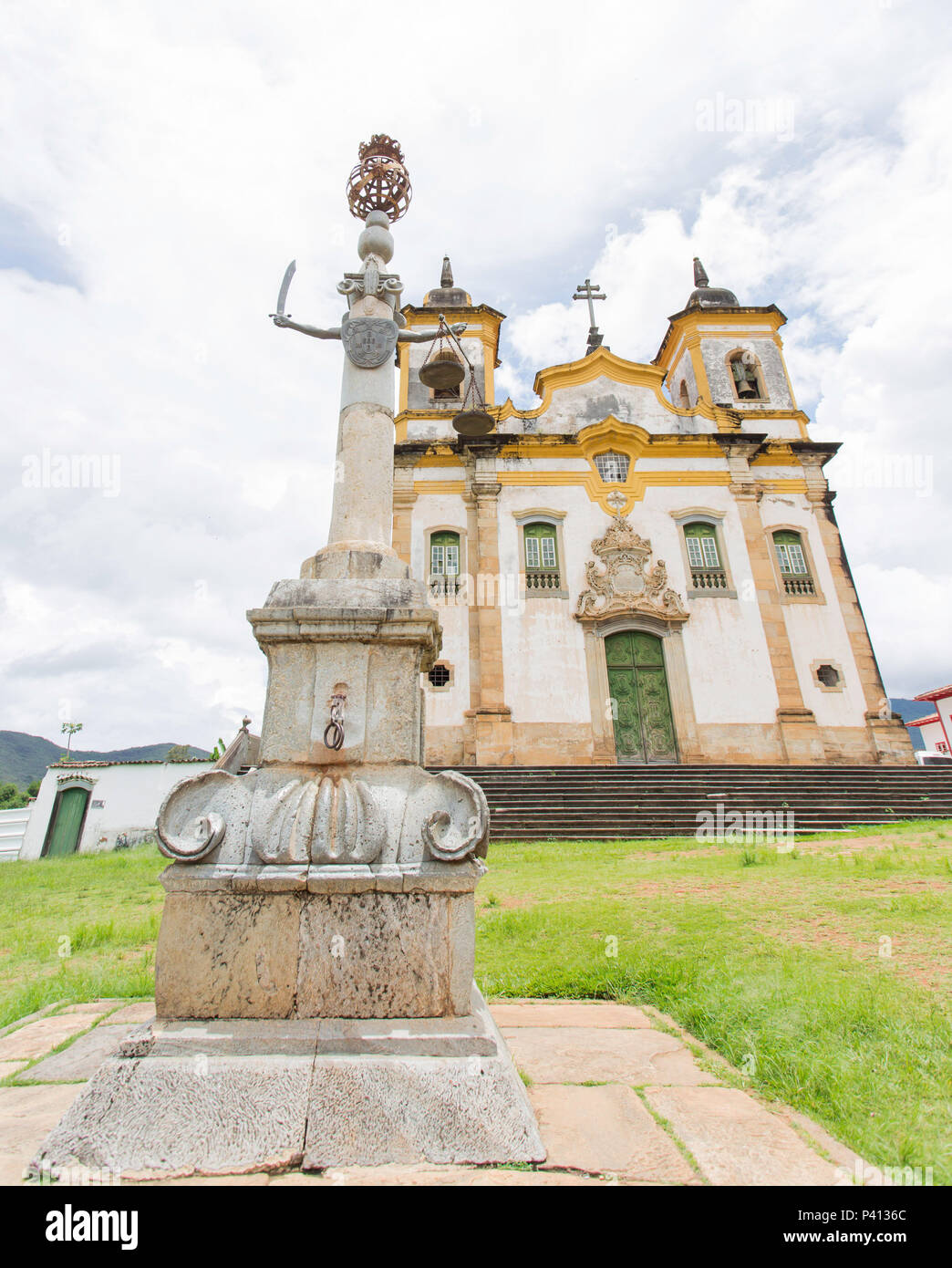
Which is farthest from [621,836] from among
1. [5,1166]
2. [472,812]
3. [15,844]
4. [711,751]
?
[15,844]

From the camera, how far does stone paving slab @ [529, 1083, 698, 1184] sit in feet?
5.66

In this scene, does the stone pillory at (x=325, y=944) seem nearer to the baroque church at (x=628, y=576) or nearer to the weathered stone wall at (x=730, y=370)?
the baroque church at (x=628, y=576)

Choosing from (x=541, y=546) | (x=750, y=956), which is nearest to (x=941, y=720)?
(x=541, y=546)

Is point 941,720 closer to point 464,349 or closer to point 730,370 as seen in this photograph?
point 730,370

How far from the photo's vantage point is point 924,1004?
282cm

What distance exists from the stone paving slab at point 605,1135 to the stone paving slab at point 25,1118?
1441 millimetres

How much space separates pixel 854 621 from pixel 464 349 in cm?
1162

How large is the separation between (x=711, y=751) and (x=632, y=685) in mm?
2127

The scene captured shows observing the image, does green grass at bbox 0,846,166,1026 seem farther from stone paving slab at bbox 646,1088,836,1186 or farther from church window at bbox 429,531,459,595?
church window at bbox 429,531,459,595

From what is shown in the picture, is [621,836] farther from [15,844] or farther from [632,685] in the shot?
[15,844]

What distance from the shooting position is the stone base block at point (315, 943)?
7.20 feet

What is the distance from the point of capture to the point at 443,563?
15516mm

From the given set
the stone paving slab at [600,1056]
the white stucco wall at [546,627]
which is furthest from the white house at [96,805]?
the stone paving slab at [600,1056]

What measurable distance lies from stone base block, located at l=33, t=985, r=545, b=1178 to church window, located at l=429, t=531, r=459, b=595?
13.1 metres
